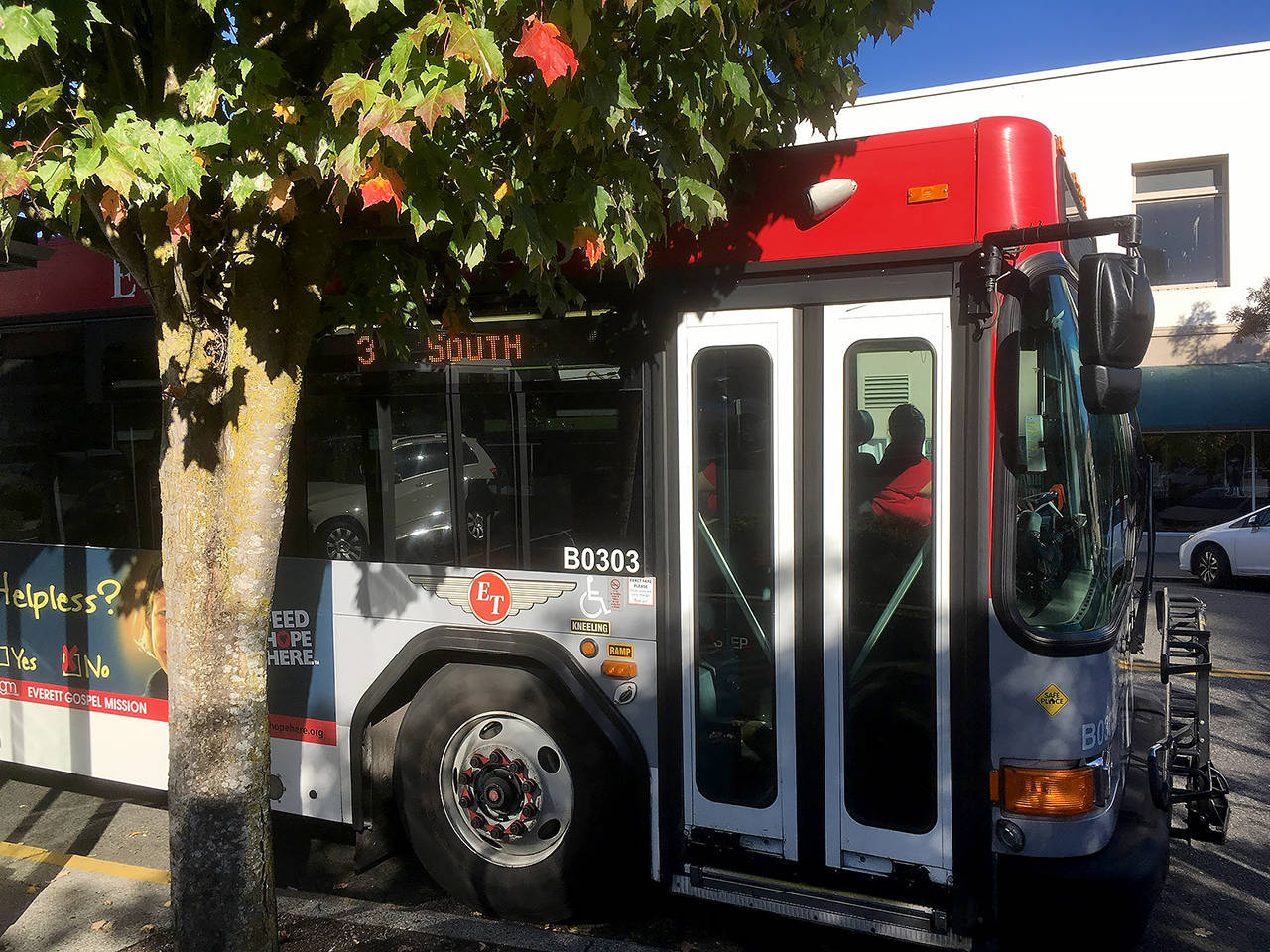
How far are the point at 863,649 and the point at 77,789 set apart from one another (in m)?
5.17

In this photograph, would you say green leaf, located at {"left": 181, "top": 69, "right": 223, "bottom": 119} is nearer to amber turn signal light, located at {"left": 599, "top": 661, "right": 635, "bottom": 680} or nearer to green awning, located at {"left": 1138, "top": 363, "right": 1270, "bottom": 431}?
amber turn signal light, located at {"left": 599, "top": 661, "right": 635, "bottom": 680}

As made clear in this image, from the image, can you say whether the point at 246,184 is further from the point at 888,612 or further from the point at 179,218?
the point at 888,612

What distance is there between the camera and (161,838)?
5496 mm

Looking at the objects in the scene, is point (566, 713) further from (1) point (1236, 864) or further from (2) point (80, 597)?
(1) point (1236, 864)

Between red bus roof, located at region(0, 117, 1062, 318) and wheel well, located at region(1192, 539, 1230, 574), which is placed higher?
red bus roof, located at region(0, 117, 1062, 318)

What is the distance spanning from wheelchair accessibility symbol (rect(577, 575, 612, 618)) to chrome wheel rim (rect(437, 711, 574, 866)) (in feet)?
1.76

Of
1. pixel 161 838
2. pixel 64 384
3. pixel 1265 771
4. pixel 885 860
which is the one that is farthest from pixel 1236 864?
pixel 64 384

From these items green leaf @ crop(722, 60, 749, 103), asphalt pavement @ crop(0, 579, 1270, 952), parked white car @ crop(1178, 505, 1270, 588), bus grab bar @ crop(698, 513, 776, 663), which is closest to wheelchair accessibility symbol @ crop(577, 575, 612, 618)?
bus grab bar @ crop(698, 513, 776, 663)

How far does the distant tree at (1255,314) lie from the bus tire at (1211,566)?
4.03 metres

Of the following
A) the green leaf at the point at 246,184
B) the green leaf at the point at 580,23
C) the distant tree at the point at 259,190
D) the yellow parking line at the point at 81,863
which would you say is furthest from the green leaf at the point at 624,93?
the yellow parking line at the point at 81,863

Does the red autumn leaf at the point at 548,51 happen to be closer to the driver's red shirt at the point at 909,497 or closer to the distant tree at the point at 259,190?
Result: the distant tree at the point at 259,190

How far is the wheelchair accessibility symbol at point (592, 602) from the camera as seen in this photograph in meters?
4.22

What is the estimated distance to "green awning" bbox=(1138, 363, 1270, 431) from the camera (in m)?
17.0

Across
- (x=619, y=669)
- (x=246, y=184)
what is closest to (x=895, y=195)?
(x=619, y=669)
